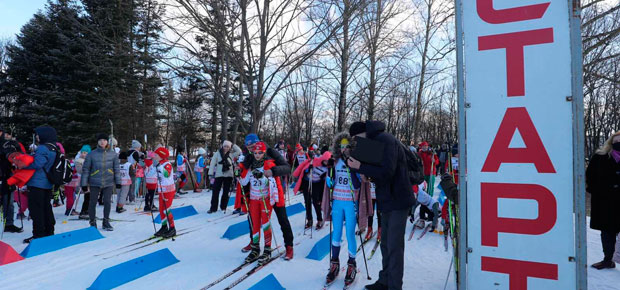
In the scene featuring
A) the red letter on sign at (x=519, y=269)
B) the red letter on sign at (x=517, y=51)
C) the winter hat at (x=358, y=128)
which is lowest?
the red letter on sign at (x=519, y=269)

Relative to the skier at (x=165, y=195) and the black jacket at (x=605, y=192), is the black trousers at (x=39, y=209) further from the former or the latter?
the black jacket at (x=605, y=192)

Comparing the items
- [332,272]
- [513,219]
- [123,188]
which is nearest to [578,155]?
[513,219]

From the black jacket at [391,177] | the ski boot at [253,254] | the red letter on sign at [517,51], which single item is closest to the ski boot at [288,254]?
the ski boot at [253,254]

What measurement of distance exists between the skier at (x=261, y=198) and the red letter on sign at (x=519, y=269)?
381 centimetres

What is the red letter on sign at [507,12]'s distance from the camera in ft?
6.08

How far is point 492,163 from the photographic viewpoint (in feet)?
6.30

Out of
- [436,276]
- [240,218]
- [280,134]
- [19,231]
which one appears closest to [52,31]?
[19,231]

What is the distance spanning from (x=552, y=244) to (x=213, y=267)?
4.63 metres

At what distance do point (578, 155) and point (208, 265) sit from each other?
16.5 ft

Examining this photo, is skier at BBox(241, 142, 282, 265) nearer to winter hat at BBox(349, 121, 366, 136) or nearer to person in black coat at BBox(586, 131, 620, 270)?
winter hat at BBox(349, 121, 366, 136)

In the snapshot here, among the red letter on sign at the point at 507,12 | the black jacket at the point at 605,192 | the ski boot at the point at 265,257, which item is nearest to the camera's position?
the red letter on sign at the point at 507,12

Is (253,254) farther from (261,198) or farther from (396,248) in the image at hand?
(396,248)

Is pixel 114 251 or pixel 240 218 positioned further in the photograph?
pixel 240 218

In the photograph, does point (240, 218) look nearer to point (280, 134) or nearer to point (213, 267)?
point (213, 267)
